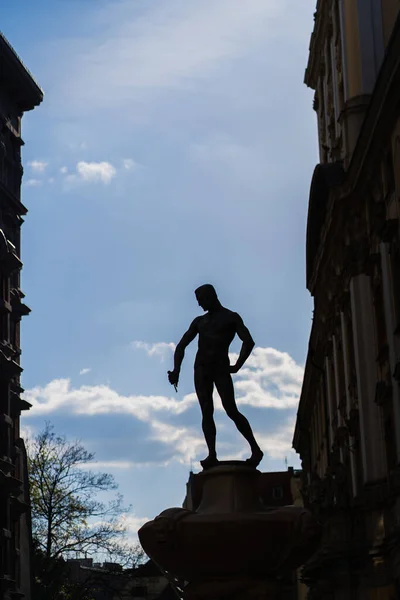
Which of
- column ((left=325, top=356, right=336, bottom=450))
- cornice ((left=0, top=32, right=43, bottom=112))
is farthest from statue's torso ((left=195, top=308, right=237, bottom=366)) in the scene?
cornice ((left=0, top=32, right=43, bottom=112))

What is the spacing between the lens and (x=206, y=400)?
575 inches

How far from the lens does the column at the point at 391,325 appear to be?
80.4ft

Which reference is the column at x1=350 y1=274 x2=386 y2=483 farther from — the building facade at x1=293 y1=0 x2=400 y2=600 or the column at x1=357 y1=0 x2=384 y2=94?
the column at x1=357 y1=0 x2=384 y2=94

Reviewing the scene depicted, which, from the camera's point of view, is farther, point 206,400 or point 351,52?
point 351,52

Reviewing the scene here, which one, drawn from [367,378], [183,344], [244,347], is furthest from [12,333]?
[244,347]

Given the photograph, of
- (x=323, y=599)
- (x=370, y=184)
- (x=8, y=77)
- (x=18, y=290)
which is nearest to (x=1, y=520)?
(x=18, y=290)

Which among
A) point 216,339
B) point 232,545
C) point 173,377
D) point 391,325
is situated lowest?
point 232,545

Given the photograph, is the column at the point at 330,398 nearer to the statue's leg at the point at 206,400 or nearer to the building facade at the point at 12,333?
the building facade at the point at 12,333

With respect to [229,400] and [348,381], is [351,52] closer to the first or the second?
[348,381]

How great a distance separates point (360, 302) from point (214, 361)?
14602 mm

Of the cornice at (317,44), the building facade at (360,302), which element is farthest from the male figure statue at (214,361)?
the cornice at (317,44)

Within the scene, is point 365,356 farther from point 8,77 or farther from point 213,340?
point 8,77

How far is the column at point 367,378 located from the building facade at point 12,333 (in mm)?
21562

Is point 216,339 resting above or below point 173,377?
above
